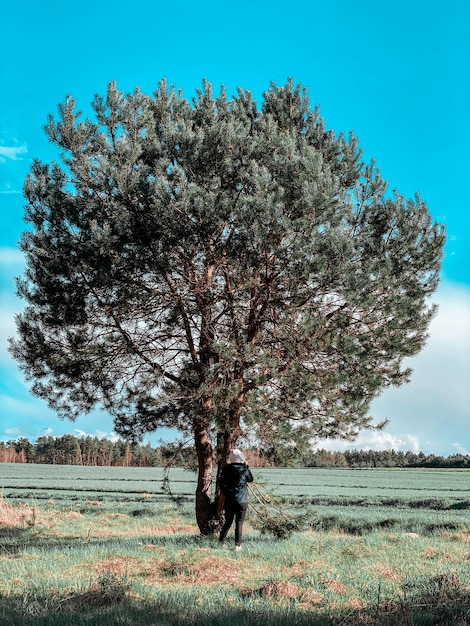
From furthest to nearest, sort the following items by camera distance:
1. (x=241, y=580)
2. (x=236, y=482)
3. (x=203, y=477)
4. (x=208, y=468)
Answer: (x=208, y=468) → (x=203, y=477) → (x=236, y=482) → (x=241, y=580)

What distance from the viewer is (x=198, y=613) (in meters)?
5.73

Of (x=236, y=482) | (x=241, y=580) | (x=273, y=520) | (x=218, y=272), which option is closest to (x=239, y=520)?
(x=236, y=482)

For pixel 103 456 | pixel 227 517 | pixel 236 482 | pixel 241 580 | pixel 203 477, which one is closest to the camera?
pixel 241 580

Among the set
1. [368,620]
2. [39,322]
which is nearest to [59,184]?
[39,322]

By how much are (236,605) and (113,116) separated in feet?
30.6

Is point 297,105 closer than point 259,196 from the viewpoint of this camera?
No

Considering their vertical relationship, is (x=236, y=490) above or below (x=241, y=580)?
above

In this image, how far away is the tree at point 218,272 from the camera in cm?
1080

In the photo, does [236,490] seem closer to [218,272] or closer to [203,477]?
[203,477]

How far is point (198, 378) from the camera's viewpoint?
1213 cm

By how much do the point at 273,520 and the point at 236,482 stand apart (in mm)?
2233

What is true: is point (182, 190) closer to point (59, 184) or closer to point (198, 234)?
point (198, 234)

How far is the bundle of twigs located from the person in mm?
1572

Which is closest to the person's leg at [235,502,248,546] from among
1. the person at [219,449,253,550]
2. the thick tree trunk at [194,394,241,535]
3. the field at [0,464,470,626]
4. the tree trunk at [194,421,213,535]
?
the person at [219,449,253,550]
